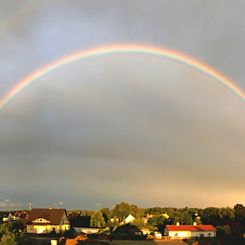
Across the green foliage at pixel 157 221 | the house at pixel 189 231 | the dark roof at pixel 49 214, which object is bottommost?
the house at pixel 189 231

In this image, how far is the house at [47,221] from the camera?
8139 cm

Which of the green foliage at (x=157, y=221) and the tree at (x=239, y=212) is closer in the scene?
the tree at (x=239, y=212)

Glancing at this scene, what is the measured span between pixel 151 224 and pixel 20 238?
62.2 metres

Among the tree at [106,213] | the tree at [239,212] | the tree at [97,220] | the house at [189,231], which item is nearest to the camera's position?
the house at [189,231]

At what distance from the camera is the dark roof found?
83.1 m

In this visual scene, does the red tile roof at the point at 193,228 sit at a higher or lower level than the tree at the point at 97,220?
lower

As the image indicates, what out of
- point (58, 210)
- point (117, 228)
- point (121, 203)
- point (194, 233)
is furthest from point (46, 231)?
point (121, 203)

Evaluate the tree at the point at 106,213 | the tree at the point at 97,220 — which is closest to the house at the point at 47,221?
the tree at the point at 97,220

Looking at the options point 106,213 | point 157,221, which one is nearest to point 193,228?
point 157,221

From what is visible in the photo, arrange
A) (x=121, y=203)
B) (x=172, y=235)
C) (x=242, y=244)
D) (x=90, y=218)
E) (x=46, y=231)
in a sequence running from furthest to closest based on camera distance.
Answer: (x=121, y=203) → (x=90, y=218) → (x=46, y=231) → (x=172, y=235) → (x=242, y=244)

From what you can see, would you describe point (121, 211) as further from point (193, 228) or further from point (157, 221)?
point (193, 228)

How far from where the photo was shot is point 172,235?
75.8 metres

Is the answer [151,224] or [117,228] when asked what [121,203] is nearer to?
[151,224]

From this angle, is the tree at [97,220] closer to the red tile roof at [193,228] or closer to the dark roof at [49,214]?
the dark roof at [49,214]
